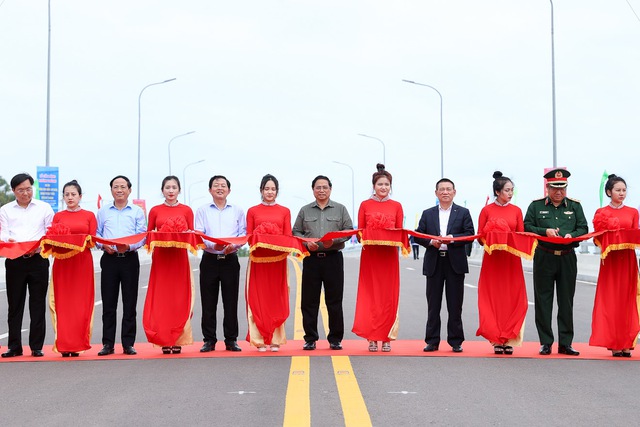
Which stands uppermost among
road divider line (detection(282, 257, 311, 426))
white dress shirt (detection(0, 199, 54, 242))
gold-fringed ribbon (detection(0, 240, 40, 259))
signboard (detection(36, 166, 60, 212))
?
signboard (detection(36, 166, 60, 212))

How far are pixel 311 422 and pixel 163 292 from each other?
4.66 meters

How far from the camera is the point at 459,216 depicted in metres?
10.7

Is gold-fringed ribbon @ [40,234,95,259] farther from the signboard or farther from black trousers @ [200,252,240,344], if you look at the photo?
the signboard

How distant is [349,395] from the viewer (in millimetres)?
7426

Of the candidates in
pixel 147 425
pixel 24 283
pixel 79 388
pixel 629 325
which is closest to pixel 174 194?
pixel 24 283

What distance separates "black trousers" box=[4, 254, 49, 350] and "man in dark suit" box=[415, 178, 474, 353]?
4.42m

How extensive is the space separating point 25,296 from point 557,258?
609cm

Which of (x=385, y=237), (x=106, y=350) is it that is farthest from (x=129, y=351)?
(x=385, y=237)

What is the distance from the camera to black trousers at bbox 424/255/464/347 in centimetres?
1048

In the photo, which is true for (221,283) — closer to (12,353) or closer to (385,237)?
(385,237)

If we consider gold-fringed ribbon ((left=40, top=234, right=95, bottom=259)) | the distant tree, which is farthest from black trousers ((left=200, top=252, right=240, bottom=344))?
the distant tree

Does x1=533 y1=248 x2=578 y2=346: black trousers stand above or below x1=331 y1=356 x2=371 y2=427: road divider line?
above

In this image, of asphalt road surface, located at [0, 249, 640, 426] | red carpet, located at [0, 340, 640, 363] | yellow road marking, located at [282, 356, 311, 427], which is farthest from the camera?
red carpet, located at [0, 340, 640, 363]

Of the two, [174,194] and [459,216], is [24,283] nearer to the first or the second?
[174,194]
